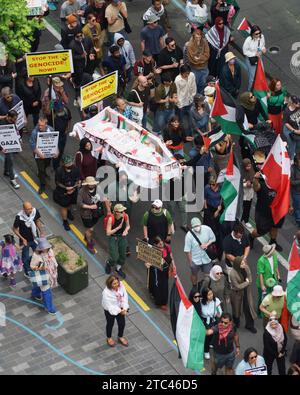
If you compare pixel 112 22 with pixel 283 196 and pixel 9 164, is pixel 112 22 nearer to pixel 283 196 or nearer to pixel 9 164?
pixel 9 164

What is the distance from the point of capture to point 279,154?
28.8 metres

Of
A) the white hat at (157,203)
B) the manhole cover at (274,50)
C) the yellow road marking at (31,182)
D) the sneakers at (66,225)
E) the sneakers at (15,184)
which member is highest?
the white hat at (157,203)

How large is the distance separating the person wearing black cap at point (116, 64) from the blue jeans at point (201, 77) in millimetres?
1608

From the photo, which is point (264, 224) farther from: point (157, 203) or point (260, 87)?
point (260, 87)

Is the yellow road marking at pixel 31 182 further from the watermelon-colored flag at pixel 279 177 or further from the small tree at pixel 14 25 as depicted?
the watermelon-colored flag at pixel 279 177

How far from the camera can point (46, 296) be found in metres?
27.8

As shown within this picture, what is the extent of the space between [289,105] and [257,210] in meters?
2.94

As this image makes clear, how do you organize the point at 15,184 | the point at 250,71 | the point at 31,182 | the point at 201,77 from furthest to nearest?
1. the point at 250,71
2. the point at 201,77
3. the point at 31,182
4. the point at 15,184

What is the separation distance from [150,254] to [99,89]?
4555 mm

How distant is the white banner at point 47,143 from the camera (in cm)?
2991

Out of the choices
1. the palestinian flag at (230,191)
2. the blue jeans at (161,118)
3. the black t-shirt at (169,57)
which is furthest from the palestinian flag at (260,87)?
the palestinian flag at (230,191)

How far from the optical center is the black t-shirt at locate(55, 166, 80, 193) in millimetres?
29172

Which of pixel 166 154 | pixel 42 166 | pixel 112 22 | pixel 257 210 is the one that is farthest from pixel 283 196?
pixel 112 22

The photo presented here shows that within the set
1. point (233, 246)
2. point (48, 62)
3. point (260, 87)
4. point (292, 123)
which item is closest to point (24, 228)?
point (233, 246)
